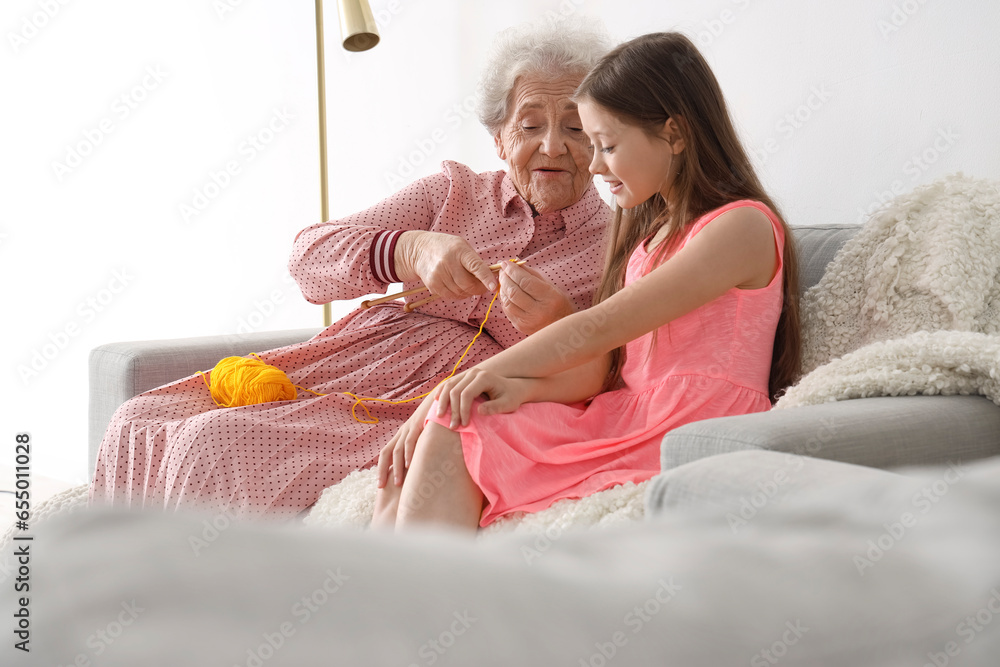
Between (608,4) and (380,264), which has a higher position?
(608,4)

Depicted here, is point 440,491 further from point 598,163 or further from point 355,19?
point 355,19

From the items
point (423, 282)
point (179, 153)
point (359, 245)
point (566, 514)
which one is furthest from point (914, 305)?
point (179, 153)

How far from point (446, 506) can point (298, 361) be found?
79 cm

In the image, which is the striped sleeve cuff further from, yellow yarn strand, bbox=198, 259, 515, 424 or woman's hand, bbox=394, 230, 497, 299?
yellow yarn strand, bbox=198, 259, 515, 424

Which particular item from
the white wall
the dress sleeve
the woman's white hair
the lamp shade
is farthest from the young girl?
the white wall

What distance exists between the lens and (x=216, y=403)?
1.75 metres

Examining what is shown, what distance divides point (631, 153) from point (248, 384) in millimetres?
844

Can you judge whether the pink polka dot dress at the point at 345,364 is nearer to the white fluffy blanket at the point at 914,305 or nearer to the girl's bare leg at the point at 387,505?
the girl's bare leg at the point at 387,505

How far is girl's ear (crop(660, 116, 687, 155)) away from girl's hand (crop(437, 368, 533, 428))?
49 cm

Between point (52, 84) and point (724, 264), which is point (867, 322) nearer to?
point (724, 264)

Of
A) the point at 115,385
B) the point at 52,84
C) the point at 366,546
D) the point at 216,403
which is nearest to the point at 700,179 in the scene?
the point at 216,403

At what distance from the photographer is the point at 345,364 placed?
181 cm

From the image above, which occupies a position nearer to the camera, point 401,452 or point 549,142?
point 401,452

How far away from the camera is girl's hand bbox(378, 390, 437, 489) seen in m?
1.21
